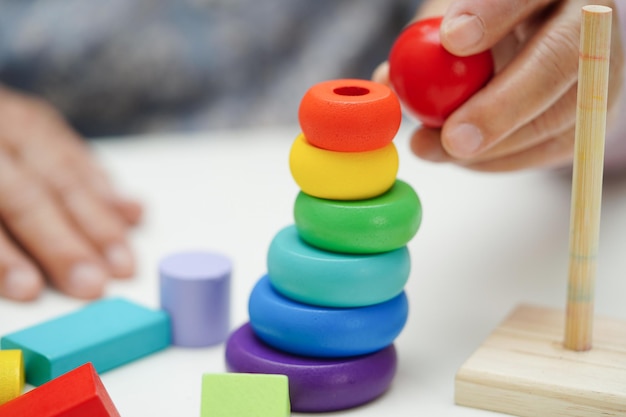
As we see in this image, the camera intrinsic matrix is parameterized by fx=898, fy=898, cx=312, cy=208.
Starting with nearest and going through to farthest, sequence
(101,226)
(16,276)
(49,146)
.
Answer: (16,276) → (101,226) → (49,146)

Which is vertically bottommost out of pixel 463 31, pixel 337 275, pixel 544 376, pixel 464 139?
pixel 544 376

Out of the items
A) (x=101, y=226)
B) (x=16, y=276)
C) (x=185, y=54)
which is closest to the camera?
(x=16, y=276)

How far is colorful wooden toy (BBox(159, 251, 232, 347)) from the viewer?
971 millimetres

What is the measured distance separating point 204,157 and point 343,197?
769 millimetres

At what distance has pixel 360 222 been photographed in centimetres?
82

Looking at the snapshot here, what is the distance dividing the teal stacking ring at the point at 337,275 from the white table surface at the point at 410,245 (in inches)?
4.3

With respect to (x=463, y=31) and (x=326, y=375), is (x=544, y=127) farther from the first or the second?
(x=326, y=375)

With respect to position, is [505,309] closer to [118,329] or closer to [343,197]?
[343,197]

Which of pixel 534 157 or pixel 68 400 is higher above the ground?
pixel 534 157

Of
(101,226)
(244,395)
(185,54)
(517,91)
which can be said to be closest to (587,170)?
(517,91)

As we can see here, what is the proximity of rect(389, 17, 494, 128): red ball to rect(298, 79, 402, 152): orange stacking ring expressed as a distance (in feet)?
0.24

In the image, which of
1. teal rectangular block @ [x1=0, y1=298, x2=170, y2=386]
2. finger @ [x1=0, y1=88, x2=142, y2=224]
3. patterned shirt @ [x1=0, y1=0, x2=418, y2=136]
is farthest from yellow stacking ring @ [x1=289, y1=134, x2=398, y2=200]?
patterned shirt @ [x1=0, y1=0, x2=418, y2=136]

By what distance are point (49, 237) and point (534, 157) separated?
619 millimetres

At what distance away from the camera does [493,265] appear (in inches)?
45.5
